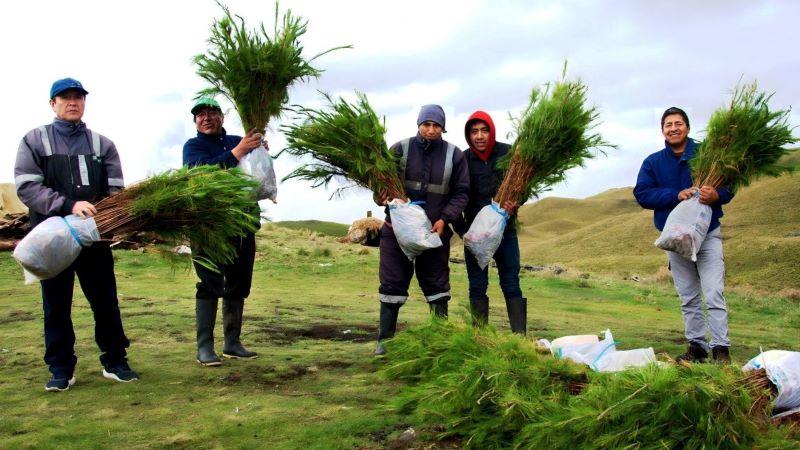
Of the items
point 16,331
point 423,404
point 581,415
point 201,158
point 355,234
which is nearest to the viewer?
point 581,415

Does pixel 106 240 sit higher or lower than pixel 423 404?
higher

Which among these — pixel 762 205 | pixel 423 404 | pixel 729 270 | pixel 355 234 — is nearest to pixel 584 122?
pixel 423 404

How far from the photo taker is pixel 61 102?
182 inches

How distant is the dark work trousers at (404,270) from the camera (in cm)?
542

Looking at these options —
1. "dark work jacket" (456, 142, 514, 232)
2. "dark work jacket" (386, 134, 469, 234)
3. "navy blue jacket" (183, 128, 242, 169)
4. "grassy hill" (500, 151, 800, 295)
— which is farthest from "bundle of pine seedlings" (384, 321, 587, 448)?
"grassy hill" (500, 151, 800, 295)

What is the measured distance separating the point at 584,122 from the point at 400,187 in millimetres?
1630

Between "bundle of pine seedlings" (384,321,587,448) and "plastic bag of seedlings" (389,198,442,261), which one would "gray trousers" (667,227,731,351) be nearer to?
"plastic bag of seedlings" (389,198,442,261)

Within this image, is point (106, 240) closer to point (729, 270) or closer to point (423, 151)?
point (423, 151)

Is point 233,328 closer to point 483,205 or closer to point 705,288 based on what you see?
point 483,205

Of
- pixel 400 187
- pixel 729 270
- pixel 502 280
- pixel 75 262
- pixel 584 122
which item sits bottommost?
pixel 729 270

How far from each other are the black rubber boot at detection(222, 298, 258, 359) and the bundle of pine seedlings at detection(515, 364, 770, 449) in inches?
119

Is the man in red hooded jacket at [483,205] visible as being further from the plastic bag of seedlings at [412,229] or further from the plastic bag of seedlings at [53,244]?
the plastic bag of seedlings at [53,244]

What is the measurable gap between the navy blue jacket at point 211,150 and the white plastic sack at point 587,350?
8.72ft

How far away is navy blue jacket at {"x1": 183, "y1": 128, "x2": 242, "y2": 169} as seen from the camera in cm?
514
